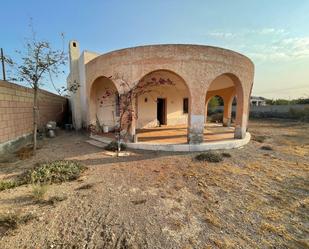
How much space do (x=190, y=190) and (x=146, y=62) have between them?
5789 mm

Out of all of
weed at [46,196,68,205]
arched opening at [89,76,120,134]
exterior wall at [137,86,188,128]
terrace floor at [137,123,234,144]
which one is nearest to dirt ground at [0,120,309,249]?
weed at [46,196,68,205]

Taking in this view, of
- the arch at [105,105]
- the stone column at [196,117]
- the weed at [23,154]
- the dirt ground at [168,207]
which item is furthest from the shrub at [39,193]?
the arch at [105,105]

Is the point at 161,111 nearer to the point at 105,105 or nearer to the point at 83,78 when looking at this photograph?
the point at 105,105

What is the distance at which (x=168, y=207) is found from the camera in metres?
3.59

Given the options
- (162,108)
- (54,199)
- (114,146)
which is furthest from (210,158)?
(162,108)

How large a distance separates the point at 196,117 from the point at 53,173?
5.90 m

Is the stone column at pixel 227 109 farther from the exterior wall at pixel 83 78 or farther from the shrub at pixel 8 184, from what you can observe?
the shrub at pixel 8 184

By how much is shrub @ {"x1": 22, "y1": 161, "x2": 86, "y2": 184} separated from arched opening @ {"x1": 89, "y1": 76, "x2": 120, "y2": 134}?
5.72 meters

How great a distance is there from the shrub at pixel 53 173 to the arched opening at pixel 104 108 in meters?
5.72

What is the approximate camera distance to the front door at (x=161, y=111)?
539 inches

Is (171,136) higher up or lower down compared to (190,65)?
lower down

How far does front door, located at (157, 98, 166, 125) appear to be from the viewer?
13.7m

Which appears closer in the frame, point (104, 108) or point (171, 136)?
point (171, 136)

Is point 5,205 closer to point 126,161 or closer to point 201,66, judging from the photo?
point 126,161
